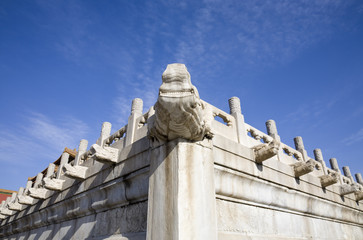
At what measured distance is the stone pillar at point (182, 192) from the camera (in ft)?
10.0

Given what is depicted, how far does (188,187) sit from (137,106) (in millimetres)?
2946

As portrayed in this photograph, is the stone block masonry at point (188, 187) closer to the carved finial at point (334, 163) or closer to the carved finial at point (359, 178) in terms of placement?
the carved finial at point (334, 163)

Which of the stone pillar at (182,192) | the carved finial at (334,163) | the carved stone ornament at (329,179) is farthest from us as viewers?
the carved finial at (334,163)

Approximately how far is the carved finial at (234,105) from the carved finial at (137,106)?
85.2 inches

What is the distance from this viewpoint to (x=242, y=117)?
5691mm

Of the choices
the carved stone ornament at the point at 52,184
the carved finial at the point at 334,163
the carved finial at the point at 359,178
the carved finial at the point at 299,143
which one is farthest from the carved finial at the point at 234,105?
the carved finial at the point at 359,178

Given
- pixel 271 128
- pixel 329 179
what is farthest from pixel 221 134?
pixel 329 179

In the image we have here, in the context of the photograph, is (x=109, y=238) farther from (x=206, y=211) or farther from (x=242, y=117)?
(x=242, y=117)

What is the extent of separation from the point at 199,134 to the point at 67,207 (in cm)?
502

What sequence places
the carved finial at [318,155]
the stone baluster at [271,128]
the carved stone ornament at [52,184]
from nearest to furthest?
1. the carved stone ornament at [52,184]
2. the stone baluster at [271,128]
3. the carved finial at [318,155]

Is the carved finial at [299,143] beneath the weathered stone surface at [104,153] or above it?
above

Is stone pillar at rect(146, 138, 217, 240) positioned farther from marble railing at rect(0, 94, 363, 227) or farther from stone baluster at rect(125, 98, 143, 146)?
stone baluster at rect(125, 98, 143, 146)

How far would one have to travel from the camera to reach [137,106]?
5.70 m

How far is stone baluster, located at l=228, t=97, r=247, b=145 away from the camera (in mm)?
5367
